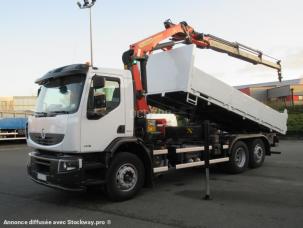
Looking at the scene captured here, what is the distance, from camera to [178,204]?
7500 millimetres

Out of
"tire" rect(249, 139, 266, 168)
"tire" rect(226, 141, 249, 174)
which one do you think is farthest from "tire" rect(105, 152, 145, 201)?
"tire" rect(249, 139, 266, 168)

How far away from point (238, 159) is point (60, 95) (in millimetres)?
5954

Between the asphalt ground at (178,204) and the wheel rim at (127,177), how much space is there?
12.4 inches

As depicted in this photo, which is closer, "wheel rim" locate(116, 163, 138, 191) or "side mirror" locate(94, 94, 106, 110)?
"side mirror" locate(94, 94, 106, 110)

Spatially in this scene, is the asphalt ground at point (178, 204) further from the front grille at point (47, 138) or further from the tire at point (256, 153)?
the front grille at point (47, 138)

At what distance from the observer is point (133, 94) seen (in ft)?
26.8

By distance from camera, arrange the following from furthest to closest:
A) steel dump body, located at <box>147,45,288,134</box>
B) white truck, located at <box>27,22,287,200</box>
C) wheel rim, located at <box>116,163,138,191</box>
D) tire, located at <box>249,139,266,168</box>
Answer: tire, located at <box>249,139,266,168</box> → steel dump body, located at <box>147,45,288,134</box> → wheel rim, located at <box>116,163,138,191</box> → white truck, located at <box>27,22,287,200</box>

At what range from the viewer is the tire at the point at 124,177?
7.50m

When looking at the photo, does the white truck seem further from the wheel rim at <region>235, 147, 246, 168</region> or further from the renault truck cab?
the wheel rim at <region>235, 147, 246, 168</region>

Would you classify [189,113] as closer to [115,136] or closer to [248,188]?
[248,188]

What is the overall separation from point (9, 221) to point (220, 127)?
7631mm

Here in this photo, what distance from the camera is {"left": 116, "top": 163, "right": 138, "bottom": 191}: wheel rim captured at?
25.2 feet

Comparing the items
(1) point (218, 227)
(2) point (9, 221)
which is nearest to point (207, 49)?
(1) point (218, 227)

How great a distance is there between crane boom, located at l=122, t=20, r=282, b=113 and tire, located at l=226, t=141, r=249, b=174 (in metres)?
3.22
